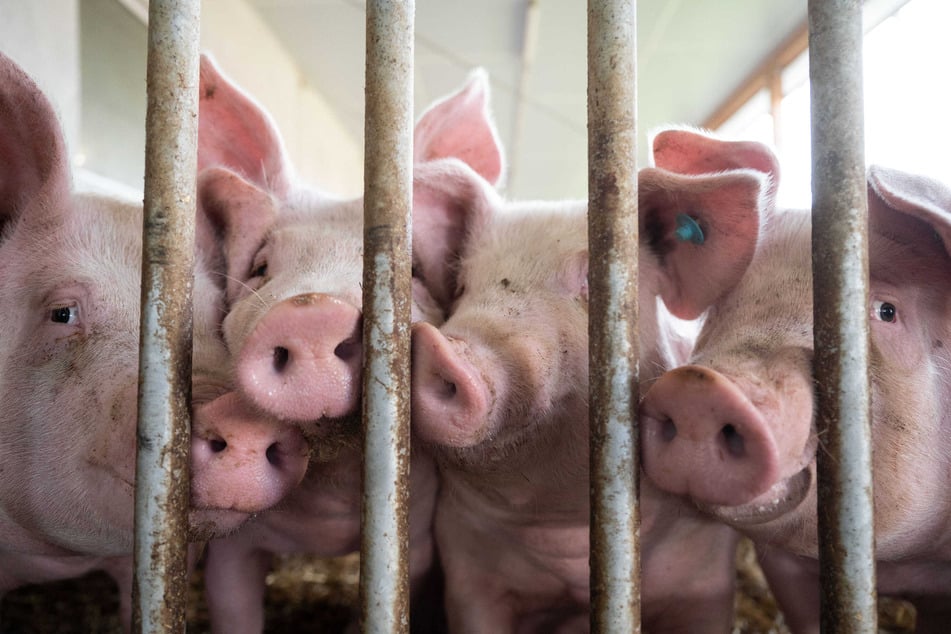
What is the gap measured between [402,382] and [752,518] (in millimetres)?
945

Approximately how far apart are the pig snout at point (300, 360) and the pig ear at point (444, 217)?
0.96 m

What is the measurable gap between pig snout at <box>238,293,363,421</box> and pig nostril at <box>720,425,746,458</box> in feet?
2.69

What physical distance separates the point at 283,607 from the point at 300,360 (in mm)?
2348

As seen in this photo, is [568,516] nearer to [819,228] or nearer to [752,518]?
[752,518]

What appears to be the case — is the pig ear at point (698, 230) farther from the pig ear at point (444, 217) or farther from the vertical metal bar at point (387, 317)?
the vertical metal bar at point (387, 317)

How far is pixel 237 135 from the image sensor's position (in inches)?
117

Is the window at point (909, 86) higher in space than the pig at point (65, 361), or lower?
higher

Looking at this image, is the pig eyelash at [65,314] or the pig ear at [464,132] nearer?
the pig eyelash at [65,314]

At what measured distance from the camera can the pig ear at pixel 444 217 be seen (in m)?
2.65

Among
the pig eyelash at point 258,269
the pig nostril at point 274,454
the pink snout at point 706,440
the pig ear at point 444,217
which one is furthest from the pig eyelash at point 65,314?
the pink snout at point 706,440

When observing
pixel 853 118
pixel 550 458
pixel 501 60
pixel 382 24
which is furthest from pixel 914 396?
pixel 501 60

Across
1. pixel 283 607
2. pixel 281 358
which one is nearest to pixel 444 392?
pixel 281 358

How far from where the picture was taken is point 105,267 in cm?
230

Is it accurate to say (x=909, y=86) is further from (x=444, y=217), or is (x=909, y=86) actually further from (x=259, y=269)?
(x=259, y=269)
